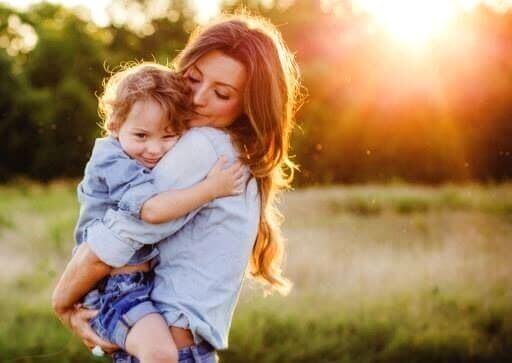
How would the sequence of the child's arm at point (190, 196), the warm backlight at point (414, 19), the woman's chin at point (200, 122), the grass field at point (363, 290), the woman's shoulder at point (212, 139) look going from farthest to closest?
the warm backlight at point (414, 19) < the grass field at point (363, 290) < the woman's chin at point (200, 122) < the woman's shoulder at point (212, 139) < the child's arm at point (190, 196)

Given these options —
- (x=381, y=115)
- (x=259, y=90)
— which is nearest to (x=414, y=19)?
(x=381, y=115)

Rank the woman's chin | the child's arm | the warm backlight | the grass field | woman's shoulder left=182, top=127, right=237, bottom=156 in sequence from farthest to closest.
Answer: the warm backlight, the grass field, the woman's chin, woman's shoulder left=182, top=127, right=237, bottom=156, the child's arm

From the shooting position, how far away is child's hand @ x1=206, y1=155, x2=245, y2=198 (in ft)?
7.06

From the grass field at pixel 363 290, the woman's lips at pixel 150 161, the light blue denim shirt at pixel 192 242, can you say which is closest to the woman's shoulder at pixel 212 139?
the light blue denim shirt at pixel 192 242

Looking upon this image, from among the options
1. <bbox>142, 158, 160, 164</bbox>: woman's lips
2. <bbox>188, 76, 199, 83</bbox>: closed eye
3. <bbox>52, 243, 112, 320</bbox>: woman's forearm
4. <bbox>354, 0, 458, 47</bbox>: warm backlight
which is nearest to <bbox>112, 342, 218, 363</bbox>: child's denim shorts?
<bbox>52, 243, 112, 320</bbox>: woman's forearm

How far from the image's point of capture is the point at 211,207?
2.21 metres

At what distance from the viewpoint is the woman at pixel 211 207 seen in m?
2.15

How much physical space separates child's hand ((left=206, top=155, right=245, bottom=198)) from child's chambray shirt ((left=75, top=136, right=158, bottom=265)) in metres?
0.16

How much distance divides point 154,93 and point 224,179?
32cm

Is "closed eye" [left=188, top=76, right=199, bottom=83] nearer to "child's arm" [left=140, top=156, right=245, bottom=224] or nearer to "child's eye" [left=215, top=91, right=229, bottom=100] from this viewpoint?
"child's eye" [left=215, top=91, right=229, bottom=100]

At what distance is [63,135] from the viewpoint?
18062mm

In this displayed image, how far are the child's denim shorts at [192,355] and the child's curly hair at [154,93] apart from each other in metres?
0.62

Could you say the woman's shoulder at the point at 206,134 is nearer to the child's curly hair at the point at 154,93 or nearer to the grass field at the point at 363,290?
the child's curly hair at the point at 154,93

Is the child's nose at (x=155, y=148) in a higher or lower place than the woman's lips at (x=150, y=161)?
higher
